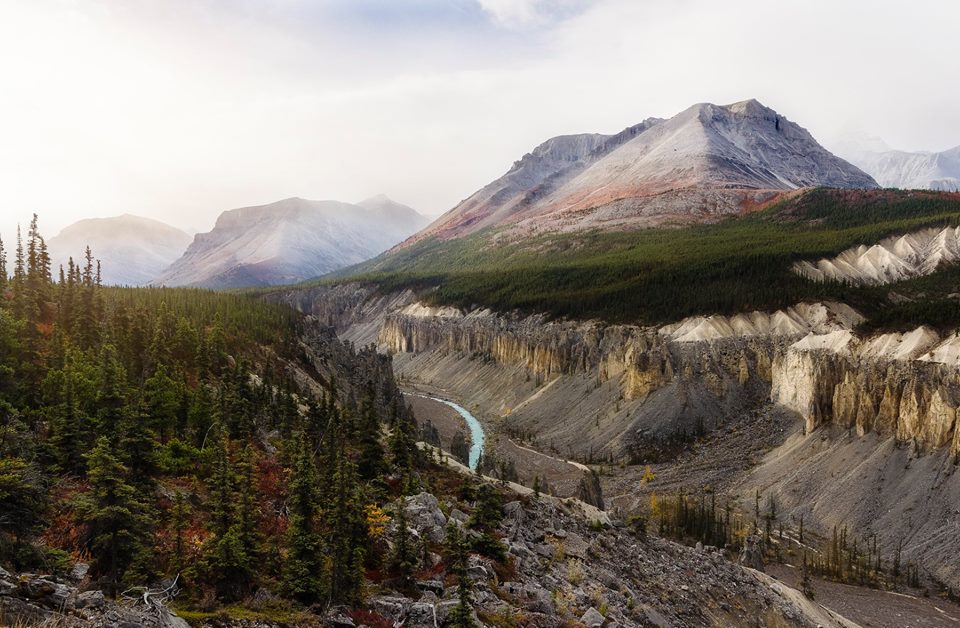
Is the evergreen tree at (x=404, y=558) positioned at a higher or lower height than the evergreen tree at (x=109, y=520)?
lower

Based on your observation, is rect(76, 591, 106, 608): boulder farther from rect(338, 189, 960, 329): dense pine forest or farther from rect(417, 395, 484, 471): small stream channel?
rect(338, 189, 960, 329): dense pine forest

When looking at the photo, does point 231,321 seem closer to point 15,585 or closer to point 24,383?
point 24,383

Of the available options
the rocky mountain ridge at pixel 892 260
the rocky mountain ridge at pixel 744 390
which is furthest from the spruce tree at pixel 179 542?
the rocky mountain ridge at pixel 892 260

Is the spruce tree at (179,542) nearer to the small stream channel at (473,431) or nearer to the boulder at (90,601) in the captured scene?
the boulder at (90,601)

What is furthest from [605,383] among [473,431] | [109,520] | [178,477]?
[109,520]

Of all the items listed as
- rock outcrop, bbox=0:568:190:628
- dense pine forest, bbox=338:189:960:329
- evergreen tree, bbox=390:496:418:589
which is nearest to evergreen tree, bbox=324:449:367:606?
evergreen tree, bbox=390:496:418:589

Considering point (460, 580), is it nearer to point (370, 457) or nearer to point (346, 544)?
point (346, 544)
